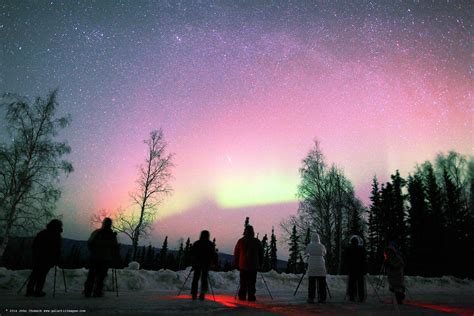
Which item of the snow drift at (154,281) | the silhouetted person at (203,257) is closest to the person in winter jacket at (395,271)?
the silhouetted person at (203,257)

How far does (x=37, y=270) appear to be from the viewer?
787 centimetres

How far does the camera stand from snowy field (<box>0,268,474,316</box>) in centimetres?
572

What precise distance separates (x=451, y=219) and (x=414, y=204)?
12.4 feet

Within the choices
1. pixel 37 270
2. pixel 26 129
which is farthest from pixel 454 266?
pixel 26 129

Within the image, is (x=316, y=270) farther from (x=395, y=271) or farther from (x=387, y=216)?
(x=387, y=216)

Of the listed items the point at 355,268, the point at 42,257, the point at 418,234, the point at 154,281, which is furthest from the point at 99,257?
the point at 418,234

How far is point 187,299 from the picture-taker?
8.30m

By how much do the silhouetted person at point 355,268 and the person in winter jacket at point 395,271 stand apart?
72cm

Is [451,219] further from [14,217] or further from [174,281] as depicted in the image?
[14,217]

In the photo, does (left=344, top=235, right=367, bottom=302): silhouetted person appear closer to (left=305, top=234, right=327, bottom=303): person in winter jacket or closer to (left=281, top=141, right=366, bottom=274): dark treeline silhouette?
(left=305, top=234, right=327, bottom=303): person in winter jacket

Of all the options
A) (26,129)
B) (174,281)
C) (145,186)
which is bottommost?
(174,281)

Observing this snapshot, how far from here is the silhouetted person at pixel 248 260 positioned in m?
8.84

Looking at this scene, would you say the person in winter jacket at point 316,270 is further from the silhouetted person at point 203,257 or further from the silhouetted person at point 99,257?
the silhouetted person at point 99,257

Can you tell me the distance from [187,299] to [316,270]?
3748mm
